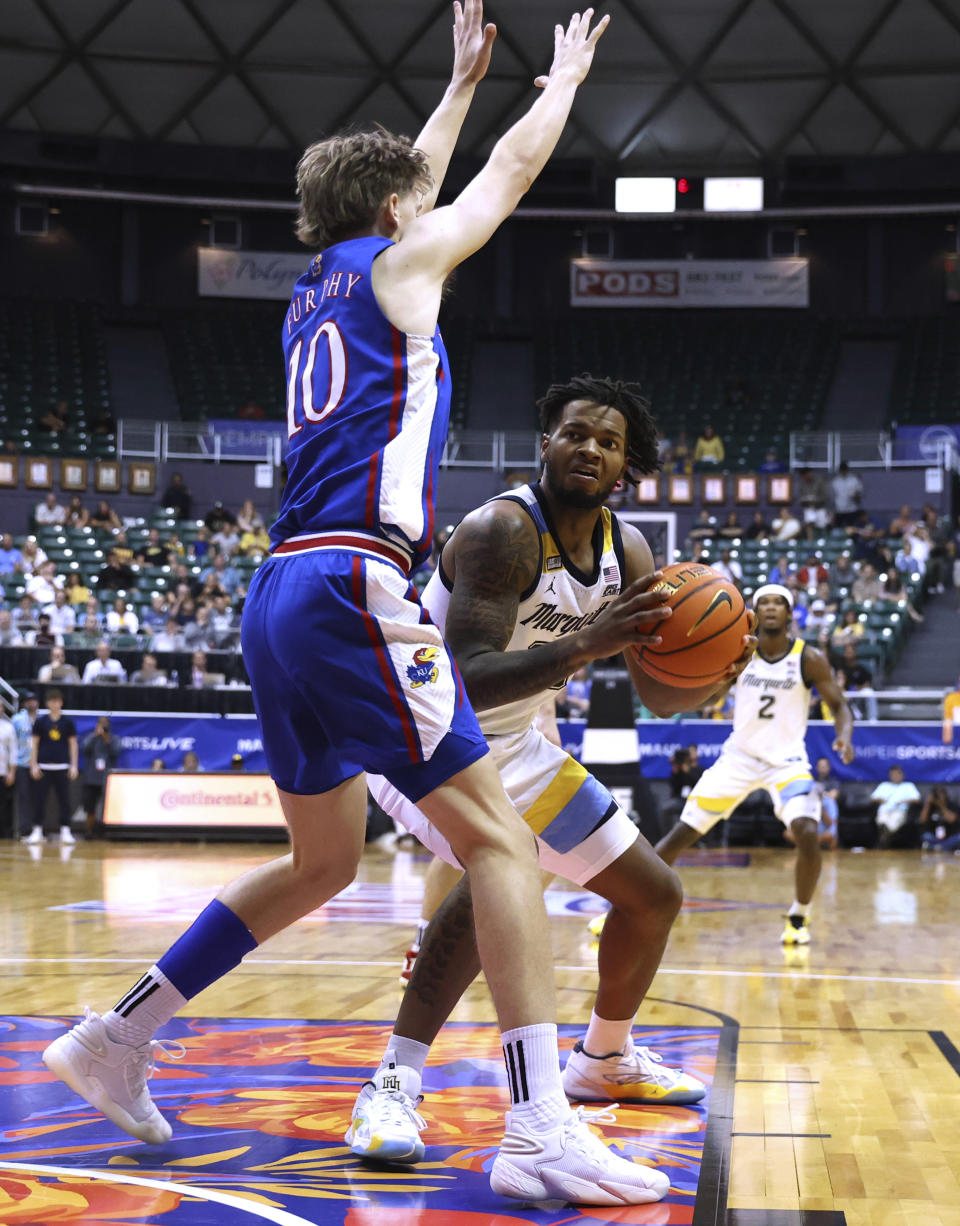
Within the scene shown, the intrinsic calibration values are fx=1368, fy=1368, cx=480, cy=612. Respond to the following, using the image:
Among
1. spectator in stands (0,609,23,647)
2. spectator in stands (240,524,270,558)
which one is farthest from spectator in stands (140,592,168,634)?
spectator in stands (240,524,270,558)

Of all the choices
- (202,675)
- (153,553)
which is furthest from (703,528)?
(202,675)

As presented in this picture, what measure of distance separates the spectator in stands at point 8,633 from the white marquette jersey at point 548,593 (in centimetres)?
1430

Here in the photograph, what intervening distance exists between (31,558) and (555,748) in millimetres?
17506

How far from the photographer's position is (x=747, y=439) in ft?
88.3

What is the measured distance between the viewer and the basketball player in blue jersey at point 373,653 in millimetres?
2729

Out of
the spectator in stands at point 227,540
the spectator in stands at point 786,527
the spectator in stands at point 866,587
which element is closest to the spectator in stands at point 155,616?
the spectator in stands at point 227,540

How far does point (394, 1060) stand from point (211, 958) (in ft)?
1.70

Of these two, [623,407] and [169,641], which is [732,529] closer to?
[169,641]

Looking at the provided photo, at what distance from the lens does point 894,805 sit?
14820mm

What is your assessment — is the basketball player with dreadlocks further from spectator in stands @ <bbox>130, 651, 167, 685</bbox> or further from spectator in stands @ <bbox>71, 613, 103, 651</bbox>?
spectator in stands @ <bbox>71, 613, 103, 651</bbox>

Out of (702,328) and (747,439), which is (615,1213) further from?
(702,328)

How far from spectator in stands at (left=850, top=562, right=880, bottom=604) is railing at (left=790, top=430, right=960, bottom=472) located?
425 cm

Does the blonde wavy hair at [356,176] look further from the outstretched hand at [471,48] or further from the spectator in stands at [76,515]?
the spectator in stands at [76,515]

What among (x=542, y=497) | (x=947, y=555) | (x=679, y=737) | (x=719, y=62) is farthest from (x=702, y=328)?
(x=542, y=497)
